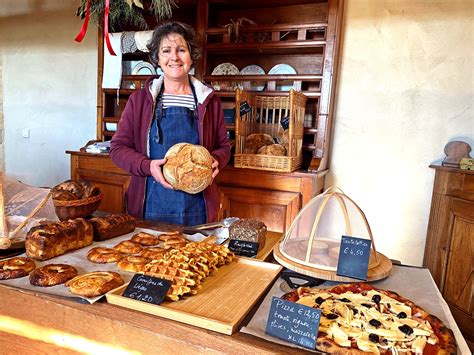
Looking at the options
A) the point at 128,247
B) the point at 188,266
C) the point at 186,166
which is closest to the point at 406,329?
the point at 188,266

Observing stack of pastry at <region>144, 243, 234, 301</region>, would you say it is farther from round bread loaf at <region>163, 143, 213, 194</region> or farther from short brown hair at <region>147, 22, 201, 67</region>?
short brown hair at <region>147, 22, 201, 67</region>

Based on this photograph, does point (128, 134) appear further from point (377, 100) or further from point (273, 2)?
point (377, 100)

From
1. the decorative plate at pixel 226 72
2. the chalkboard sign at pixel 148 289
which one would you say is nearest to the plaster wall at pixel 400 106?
the decorative plate at pixel 226 72

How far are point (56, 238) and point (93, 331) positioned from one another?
0.37m

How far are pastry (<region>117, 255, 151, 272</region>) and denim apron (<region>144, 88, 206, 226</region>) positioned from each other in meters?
0.69

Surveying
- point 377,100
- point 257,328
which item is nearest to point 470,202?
point 377,100

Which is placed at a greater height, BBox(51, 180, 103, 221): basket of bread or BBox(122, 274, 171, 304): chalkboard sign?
BBox(51, 180, 103, 221): basket of bread

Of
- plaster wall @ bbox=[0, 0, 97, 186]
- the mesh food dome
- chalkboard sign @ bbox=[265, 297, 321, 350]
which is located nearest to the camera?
chalkboard sign @ bbox=[265, 297, 321, 350]

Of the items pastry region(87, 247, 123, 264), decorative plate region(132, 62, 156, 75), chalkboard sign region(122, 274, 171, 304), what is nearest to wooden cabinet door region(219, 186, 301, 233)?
decorative plate region(132, 62, 156, 75)

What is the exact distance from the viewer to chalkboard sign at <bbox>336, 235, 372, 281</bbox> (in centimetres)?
98

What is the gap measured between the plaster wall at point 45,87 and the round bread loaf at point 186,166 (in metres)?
2.68

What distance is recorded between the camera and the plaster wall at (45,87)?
12.3 feet

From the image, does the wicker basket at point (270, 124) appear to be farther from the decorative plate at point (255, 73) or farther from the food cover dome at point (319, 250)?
the food cover dome at point (319, 250)

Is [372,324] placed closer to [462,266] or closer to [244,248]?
[244,248]
